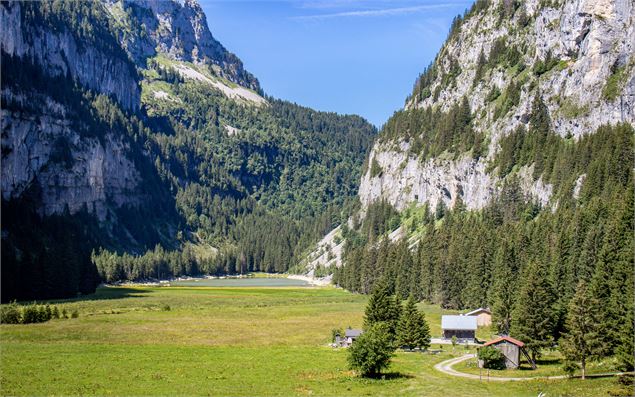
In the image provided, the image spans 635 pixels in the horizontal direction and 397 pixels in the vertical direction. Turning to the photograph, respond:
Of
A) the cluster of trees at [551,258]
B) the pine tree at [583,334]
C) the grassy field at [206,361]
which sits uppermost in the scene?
the cluster of trees at [551,258]

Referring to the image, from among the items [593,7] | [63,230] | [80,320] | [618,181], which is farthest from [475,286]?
[63,230]

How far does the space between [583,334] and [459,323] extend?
3206cm

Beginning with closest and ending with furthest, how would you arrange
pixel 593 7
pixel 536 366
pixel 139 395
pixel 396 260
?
1. pixel 139 395
2. pixel 536 366
3. pixel 396 260
4. pixel 593 7

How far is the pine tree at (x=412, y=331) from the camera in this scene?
85062mm

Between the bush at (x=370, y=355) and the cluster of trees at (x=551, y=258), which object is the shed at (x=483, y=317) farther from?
the bush at (x=370, y=355)

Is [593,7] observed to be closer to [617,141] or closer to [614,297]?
[617,141]

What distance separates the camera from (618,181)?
13425cm

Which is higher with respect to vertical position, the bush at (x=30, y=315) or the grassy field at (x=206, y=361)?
the bush at (x=30, y=315)

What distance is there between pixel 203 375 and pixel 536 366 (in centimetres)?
3695

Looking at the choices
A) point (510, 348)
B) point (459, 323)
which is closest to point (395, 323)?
point (459, 323)

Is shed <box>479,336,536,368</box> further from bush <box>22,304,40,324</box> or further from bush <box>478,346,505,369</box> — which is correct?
bush <box>22,304,40,324</box>

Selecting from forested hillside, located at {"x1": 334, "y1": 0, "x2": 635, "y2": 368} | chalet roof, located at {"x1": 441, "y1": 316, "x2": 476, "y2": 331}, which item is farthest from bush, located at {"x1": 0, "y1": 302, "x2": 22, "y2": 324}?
forested hillside, located at {"x1": 334, "y1": 0, "x2": 635, "y2": 368}

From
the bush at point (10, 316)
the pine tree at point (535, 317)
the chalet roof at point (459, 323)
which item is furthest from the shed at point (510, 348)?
the bush at point (10, 316)

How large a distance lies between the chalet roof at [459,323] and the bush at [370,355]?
28.6 meters
